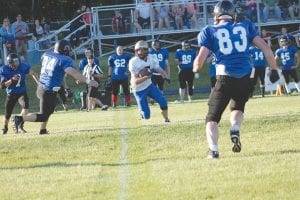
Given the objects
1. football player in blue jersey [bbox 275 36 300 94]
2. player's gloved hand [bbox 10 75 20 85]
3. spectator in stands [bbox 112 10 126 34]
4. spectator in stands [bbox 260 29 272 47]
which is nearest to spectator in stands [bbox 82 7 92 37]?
spectator in stands [bbox 112 10 126 34]

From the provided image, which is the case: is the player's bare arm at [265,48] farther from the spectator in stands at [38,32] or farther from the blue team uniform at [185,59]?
the spectator in stands at [38,32]

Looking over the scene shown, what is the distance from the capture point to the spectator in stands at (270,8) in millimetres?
33156

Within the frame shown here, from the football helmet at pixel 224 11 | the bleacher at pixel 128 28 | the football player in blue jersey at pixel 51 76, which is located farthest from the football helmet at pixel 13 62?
the bleacher at pixel 128 28

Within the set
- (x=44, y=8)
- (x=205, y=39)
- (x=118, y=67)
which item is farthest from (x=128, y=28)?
(x=205, y=39)

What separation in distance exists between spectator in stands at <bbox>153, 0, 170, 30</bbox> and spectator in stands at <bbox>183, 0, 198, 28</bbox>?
2.48 ft

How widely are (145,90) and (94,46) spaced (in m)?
18.0

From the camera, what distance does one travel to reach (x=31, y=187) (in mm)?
8781

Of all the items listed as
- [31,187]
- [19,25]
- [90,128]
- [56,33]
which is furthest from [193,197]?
[56,33]

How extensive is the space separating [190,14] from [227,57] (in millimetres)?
22892

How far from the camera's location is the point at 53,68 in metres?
14.6

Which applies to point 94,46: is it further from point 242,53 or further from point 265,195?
point 265,195

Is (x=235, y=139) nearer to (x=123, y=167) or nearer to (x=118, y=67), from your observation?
(x=123, y=167)

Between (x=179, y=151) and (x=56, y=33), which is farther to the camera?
(x=56, y=33)

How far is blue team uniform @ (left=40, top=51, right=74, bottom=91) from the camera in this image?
1440 cm
